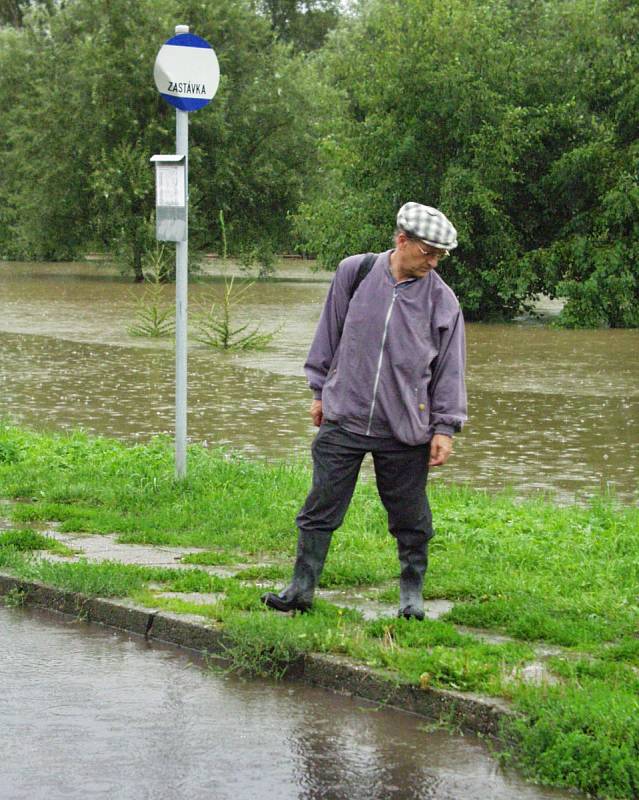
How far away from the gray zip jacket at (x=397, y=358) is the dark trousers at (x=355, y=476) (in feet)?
0.24

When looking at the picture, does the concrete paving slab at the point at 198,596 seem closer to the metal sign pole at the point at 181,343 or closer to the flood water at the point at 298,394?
the metal sign pole at the point at 181,343

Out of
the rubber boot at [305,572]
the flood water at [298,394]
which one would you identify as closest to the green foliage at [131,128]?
the flood water at [298,394]

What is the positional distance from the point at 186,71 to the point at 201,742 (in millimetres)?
5351

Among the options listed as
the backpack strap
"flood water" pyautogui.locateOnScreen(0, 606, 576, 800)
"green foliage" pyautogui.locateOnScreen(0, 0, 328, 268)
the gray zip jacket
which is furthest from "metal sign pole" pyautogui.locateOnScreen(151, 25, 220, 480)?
"green foliage" pyautogui.locateOnScreen(0, 0, 328, 268)

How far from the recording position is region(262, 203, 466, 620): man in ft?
19.3

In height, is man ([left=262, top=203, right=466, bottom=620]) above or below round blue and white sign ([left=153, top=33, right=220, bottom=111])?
below

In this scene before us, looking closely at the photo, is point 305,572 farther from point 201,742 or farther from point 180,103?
point 180,103

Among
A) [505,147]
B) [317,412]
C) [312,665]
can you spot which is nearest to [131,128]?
[505,147]

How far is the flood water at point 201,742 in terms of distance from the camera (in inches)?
172

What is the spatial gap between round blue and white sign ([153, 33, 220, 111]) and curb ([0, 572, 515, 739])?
3.50 m

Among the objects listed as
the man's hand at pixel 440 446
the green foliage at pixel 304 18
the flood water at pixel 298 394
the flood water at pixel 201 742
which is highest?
the green foliage at pixel 304 18

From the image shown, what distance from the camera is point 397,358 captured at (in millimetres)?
5871

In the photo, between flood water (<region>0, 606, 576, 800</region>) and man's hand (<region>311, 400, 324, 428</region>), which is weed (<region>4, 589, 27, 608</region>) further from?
man's hand (<region>311, 400, 324, 428</region>)

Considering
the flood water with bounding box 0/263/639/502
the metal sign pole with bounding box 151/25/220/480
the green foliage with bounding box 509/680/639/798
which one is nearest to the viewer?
the green foliage with bounding box 509/680/639/798
